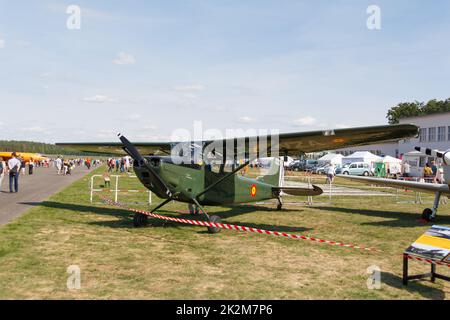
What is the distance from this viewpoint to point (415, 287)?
5.49 metres

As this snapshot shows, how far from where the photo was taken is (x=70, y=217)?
11539 mm

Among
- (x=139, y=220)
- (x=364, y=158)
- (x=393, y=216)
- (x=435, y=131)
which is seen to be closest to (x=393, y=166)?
(x=364, y=158)

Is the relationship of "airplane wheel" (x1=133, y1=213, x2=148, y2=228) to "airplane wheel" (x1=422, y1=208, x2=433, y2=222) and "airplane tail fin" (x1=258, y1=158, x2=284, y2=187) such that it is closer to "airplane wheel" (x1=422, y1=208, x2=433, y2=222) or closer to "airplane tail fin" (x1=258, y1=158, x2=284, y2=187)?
"airplane tail fin" (x1=258, y1=158, x2=284, y2=187)

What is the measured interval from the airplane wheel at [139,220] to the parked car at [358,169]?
128 feet

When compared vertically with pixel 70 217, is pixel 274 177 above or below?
above

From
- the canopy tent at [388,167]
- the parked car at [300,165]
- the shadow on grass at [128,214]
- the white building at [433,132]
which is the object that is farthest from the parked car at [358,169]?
the shadow on grass at [128,214]

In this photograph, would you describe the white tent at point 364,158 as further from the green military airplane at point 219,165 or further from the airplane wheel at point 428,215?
the green military airplane at point 219,165

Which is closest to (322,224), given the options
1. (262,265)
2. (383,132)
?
(383,132)

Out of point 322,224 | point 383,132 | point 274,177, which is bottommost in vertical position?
point 322,224

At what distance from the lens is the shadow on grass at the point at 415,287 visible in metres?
5.18

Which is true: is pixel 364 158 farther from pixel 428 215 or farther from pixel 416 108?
pixel 416 108

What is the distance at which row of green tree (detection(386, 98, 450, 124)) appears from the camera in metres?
93.7

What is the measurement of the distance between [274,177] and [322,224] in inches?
116
